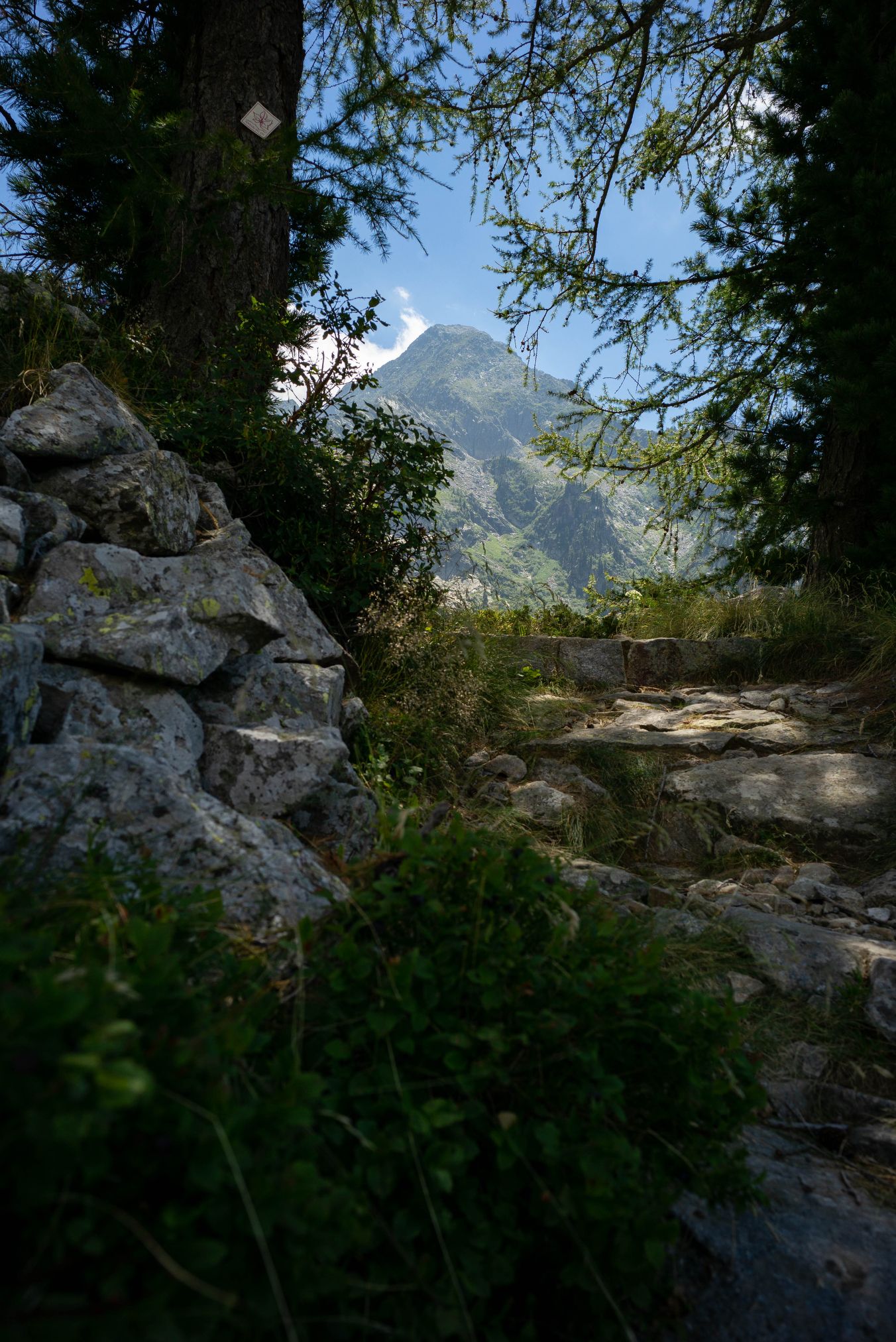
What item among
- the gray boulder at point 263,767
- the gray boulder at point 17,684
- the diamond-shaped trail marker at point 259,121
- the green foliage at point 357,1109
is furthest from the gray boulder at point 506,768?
the diamond-shaped trail marker at point 259,121

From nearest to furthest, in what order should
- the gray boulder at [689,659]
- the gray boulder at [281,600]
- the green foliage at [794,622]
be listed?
1. the gray boulder at [281,600]
2. the green foliage at [794,622]
3. the gray boulder at [689,659]

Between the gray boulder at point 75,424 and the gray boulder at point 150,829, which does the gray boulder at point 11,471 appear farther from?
the gray boulder at point 150,829

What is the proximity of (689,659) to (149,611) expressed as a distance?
16.9 ft

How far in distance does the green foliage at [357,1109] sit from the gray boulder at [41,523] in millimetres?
1558

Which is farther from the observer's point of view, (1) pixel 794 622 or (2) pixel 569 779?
(1) pixel 794 622

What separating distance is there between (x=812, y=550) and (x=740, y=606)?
1.09 metres

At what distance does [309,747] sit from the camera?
2580 millimetres

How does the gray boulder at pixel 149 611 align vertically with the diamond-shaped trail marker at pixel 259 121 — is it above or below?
below

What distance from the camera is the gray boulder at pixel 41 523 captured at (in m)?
2.65

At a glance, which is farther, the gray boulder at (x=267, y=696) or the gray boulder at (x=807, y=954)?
the gray boulder at (x=267, y=696)

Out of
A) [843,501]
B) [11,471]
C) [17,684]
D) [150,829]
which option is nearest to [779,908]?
[150,829]

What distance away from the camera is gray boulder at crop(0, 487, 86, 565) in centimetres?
265

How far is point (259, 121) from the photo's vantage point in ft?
17.3

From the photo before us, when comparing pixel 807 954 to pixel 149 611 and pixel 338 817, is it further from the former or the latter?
pixel 149 611
